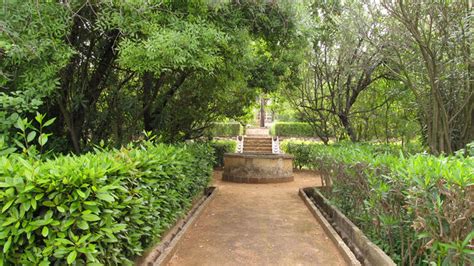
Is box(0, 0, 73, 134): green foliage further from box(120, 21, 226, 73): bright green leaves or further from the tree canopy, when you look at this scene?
box(120, 21, 226, 73): bright green leaves

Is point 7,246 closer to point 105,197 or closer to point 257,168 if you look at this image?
point 105,197

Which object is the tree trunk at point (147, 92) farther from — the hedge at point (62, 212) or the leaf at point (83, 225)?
the leaf at point (83, 225)

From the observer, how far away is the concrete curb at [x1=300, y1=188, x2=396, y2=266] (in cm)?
398

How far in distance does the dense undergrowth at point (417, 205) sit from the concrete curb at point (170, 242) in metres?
2.69

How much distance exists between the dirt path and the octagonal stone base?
3144 mm

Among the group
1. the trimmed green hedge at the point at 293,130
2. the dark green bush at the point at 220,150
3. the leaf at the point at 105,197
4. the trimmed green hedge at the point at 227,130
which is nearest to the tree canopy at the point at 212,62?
the leaf at the point at 105,197

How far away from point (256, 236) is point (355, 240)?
1.61m

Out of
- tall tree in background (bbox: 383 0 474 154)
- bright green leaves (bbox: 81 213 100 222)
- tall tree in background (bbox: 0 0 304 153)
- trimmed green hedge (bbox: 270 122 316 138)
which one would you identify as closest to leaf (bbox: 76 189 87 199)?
bright green leaves (bbox: 81 213 100 222)

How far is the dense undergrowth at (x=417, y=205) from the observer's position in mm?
2777

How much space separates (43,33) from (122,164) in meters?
2.98

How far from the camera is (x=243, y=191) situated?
10875mm

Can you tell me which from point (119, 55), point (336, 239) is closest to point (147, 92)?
point (119, 55)

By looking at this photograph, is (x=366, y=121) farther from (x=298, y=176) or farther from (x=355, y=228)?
(x=355, y=228)

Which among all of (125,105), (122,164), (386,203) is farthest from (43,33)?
(386,203)
